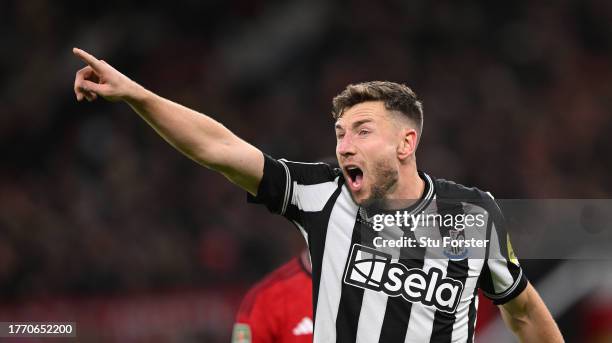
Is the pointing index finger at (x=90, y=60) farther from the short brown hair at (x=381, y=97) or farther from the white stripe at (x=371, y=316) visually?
the white stripe at (x=371, y=316)

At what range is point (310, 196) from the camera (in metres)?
3.47

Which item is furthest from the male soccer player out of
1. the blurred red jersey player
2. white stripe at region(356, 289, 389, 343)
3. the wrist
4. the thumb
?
the blurred red jersey player

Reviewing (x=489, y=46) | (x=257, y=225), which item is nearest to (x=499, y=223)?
(x=257, y=225)

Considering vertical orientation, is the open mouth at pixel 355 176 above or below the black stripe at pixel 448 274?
above

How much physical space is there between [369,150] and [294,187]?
29 cm

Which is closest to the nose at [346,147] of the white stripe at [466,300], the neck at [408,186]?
the neck at [408,186]

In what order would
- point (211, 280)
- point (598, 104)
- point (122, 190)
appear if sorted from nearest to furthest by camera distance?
point (211, 280) → point (122, 190) → point (598, 104)

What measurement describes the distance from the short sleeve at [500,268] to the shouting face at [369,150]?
1.33 ft

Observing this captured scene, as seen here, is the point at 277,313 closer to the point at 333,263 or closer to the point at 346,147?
the point at 333,263

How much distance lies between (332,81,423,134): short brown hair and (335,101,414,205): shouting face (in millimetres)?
20

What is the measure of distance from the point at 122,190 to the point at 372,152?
666cm

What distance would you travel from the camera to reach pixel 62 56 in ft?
36.8

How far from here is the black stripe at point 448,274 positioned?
339 cm

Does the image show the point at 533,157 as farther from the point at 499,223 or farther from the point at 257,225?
the point at 499,223
